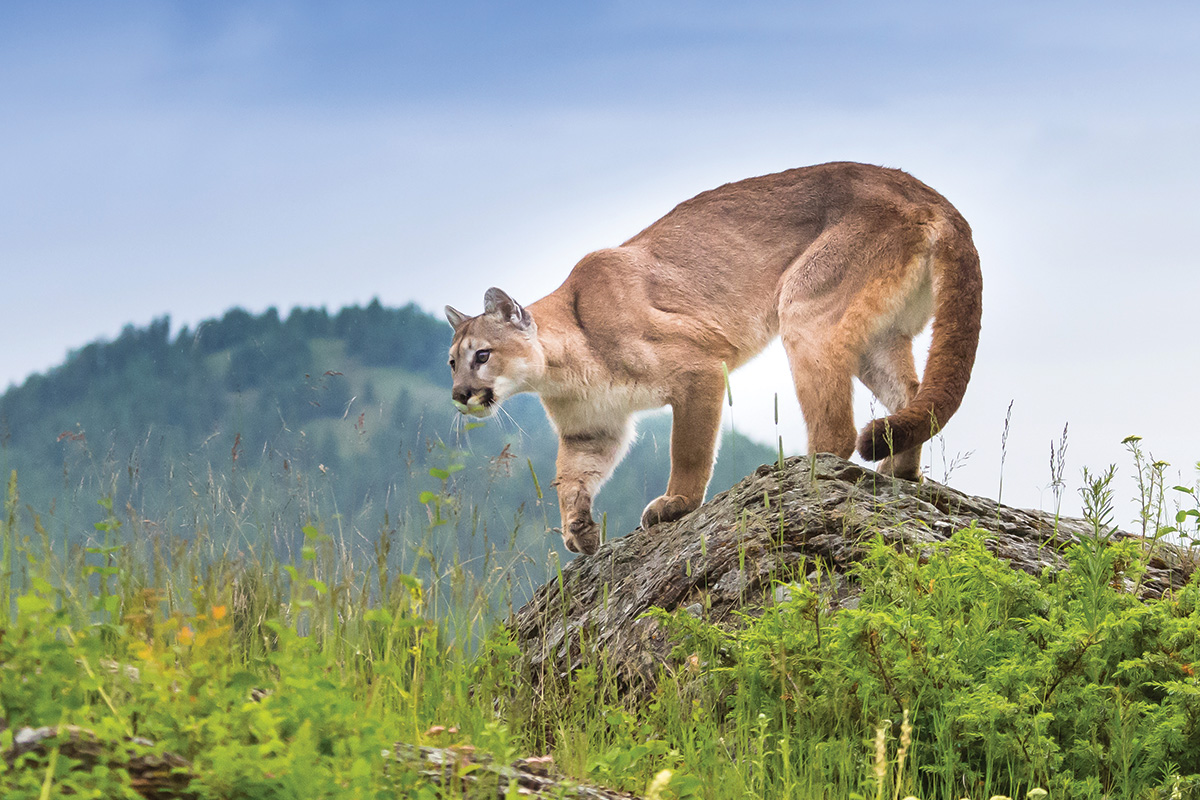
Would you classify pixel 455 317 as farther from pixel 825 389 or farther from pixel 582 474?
pixel 825 389

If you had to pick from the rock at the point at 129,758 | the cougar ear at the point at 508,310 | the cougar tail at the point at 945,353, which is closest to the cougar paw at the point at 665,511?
the cougar tail at the point at 945,353

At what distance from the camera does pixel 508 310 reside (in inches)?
275

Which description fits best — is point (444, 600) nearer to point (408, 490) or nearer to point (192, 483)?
point (408, 490)

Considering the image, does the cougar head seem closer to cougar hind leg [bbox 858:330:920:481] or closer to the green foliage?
cougar hind leg [bbox 858:330:920:481]

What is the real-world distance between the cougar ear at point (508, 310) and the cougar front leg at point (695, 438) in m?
1.23

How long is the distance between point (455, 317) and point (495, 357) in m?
0.68

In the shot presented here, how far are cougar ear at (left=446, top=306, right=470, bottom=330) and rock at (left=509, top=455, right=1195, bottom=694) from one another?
8.50ft

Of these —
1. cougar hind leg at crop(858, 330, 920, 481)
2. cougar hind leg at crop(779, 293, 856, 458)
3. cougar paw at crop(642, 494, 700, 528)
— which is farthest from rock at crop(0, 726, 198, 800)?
cougar hind leg at crop(858, 330, 920, 481)

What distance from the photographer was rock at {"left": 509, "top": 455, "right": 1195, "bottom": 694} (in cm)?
415

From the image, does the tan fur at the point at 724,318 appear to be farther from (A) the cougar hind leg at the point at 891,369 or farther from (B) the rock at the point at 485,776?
(B) the rock at the point at 485,776

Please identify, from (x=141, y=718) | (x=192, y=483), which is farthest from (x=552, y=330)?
(x=141, y=718)

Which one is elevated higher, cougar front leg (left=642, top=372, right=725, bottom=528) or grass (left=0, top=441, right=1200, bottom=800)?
cougar front leg (left=642, top=372, right=725, bottom=528)

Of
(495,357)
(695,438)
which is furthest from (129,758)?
(495,357)

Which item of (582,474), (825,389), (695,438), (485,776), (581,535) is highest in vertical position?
(825,389)
